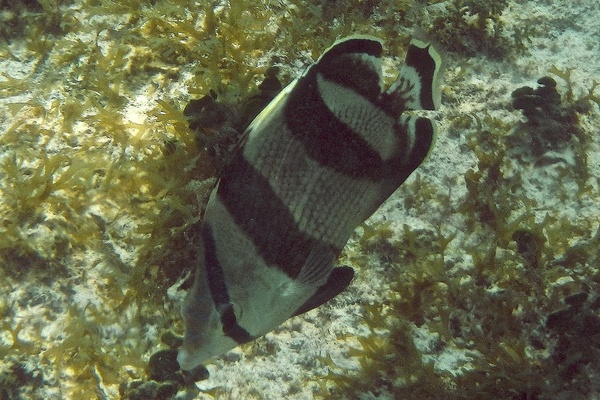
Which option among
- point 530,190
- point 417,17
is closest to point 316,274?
point 530,190

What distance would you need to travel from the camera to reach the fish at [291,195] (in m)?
1.52

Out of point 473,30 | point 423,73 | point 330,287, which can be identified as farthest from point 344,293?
point 473,30

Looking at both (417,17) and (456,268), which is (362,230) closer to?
(456,268)

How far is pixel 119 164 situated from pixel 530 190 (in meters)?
2.42

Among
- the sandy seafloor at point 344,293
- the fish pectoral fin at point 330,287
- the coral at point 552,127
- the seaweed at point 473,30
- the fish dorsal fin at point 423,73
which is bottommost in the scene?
the sandy seafloor at point 344,293

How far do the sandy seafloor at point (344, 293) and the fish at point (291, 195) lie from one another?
79 cm

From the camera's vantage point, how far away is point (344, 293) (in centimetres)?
246

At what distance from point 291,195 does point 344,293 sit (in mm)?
1093

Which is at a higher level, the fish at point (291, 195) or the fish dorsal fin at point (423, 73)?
the fish dorsal fin at point (423, 73)

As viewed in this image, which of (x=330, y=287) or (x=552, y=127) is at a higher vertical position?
(x=552, y=127)

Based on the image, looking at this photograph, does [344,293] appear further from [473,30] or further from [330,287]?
[473,30]

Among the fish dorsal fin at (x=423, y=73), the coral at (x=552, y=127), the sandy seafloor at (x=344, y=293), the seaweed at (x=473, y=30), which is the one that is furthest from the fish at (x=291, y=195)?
the seaweed at (x=473, y=30)

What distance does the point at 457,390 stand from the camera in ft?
7.20

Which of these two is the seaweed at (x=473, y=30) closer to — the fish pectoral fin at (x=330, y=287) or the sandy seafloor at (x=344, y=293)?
the sandy seafloor at (x=344, y=293)
